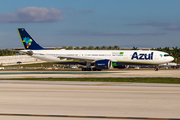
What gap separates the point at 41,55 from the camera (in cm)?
5647

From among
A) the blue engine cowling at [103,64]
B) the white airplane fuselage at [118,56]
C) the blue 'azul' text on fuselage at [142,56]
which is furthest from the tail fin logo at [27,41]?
the blue 'azul' text on fuselage at [142,56]

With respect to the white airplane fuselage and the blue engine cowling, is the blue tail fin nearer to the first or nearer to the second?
the white airplane fuselage

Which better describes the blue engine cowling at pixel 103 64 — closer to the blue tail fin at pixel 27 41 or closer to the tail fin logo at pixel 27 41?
the blue tail fin at pixel 27 41

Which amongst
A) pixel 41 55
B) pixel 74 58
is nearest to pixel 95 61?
pixel 74 58

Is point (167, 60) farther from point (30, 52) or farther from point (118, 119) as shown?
point (118, 119)

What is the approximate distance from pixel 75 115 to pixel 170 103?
5.61 m

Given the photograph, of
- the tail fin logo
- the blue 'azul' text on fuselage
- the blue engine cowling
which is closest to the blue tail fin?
the tail fin logo

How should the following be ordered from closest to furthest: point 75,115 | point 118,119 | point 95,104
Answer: point 118,119, point 75,115, point 95,104

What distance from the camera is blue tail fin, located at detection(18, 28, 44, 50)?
2315 inches

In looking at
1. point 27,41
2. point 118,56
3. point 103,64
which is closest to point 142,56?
point 118,56

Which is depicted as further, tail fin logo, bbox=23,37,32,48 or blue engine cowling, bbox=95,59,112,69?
tail fin logo, bbox=23,37,32,48

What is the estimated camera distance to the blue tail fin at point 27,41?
58812 mm

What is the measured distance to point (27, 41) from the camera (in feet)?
194

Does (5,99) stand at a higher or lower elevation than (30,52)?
lower
